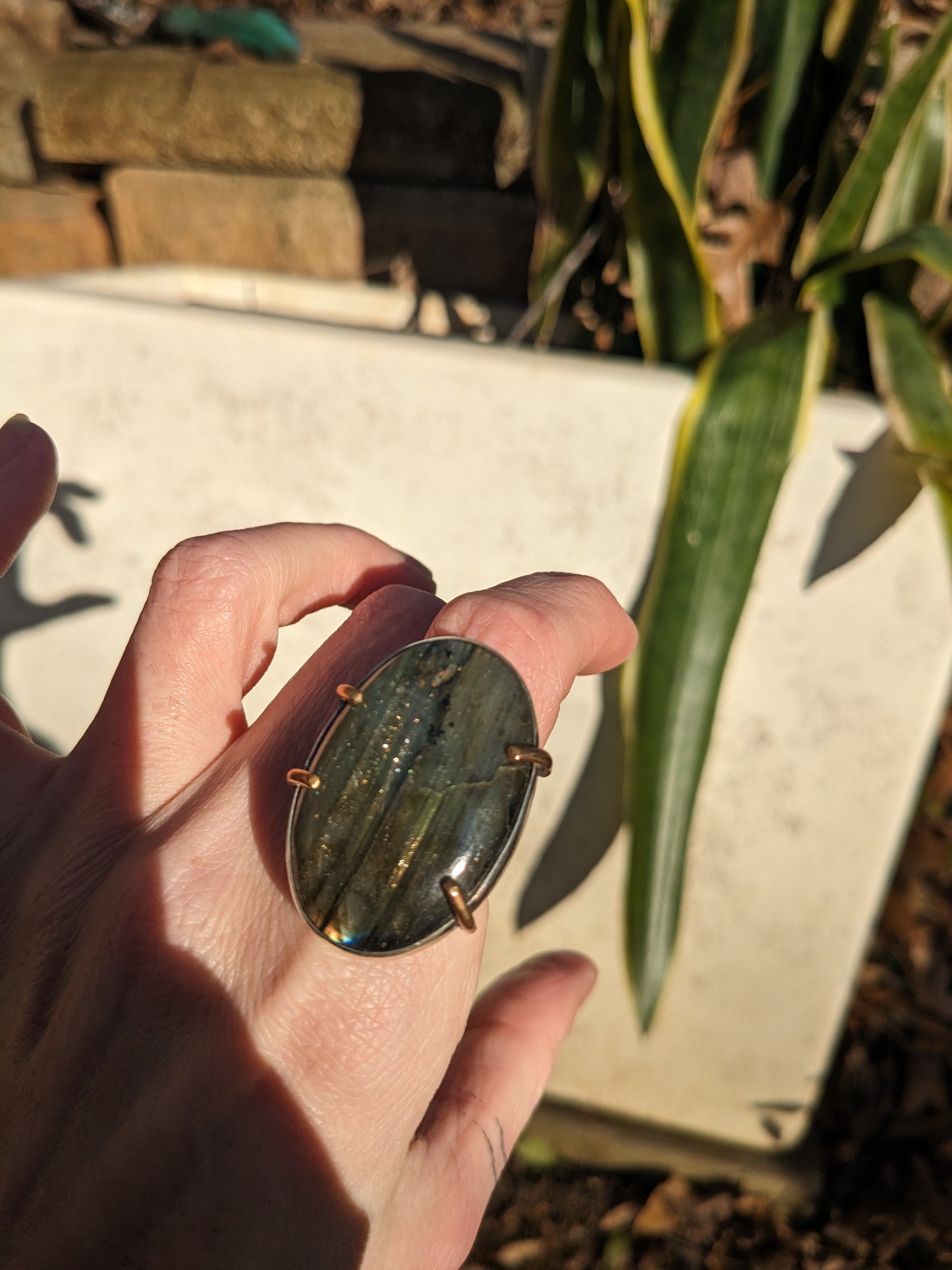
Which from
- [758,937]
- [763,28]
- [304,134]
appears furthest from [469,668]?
[304,134]

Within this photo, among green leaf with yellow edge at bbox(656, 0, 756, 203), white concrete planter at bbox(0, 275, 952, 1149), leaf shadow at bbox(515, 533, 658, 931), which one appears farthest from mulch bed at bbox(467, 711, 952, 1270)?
green leaf with yellow edge at bbox(656, 0, 756, 203)

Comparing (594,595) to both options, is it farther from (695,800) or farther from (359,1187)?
(695,800)

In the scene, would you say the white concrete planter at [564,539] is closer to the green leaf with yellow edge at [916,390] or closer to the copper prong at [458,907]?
the green leaf with yellow edge at [916,390]

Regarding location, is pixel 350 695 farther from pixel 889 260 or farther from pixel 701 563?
pixel 889 260

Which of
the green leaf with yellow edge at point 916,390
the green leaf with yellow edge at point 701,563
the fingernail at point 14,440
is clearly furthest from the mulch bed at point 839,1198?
the fingernail at point 14,440

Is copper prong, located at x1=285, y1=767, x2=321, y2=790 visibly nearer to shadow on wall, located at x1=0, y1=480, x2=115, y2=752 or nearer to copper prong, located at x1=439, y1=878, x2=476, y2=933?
copper prong, located at x1=439, y1=878, x2=476, y2=933

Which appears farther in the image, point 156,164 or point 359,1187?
point 156,164
